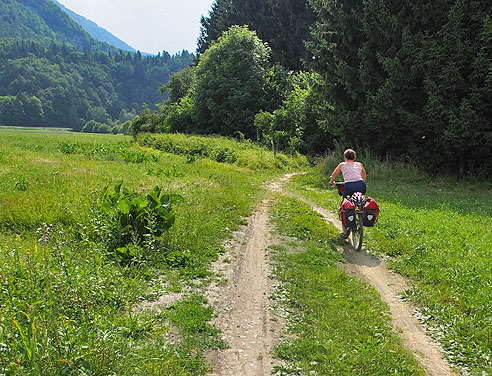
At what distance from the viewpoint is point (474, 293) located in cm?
562

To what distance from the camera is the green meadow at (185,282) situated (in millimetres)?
3564

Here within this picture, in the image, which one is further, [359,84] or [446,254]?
[359,84]

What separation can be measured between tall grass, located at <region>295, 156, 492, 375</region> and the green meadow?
0.03 meters

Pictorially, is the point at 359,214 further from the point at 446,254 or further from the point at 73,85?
the point at 73,85

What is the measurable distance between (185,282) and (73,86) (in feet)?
502

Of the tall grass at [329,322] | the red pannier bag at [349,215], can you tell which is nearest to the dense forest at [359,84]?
the red pannier bag at [349,215]

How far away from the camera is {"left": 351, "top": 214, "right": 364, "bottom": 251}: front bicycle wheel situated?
8.01 m

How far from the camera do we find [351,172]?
8.74m

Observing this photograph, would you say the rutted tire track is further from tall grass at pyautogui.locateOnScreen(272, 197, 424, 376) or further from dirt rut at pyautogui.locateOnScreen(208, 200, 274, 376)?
tall grass at pyautogui.locateOnScreen(272, 197, 424, 376)

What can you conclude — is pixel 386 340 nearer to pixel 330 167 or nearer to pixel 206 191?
pixel 206 191

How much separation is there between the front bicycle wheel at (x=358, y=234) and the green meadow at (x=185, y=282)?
32 centimetres

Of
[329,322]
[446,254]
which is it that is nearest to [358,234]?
[446,254]

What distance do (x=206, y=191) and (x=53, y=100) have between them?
13667cm

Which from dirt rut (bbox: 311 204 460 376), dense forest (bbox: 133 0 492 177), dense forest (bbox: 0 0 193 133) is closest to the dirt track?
dirt rut (bbox: 311 204 460 376)
